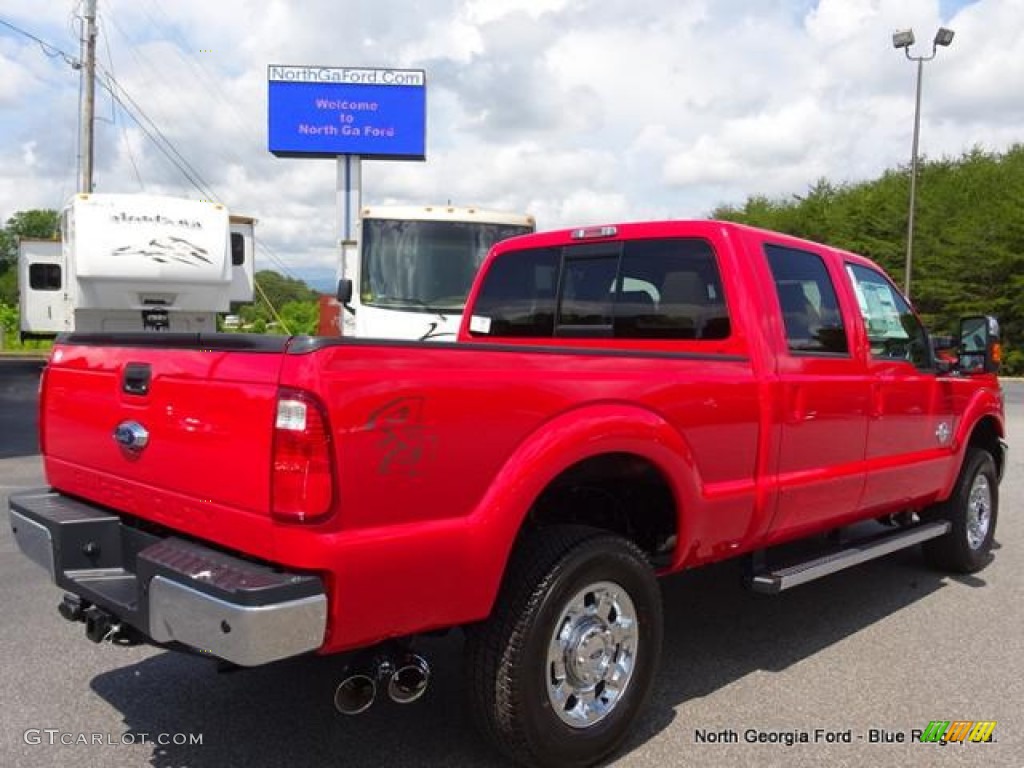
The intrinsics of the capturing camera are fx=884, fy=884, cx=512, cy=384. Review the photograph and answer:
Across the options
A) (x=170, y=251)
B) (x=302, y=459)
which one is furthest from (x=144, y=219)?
(x=302, y=459)

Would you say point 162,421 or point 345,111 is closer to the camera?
point 162,421

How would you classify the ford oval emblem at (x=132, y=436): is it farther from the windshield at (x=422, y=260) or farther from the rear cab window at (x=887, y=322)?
the windshield at (x=422, y=260)

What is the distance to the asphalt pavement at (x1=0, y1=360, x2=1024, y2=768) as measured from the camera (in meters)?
3.24

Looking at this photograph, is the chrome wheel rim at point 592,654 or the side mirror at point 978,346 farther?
the side mirror at point 978,346

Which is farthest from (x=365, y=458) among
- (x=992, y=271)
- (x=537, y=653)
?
(x=992, y=271)

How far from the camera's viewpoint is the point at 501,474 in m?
2.76

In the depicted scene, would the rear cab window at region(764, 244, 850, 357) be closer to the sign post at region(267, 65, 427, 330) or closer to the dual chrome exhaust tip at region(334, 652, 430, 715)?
the dual chrome exhaust tip at region(334, 652, 430, 715)

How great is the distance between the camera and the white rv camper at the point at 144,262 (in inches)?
548

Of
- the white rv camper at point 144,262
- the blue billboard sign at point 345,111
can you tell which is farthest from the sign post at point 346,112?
the white rv camper at point 144,262

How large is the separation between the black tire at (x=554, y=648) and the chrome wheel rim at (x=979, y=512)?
3524 mm

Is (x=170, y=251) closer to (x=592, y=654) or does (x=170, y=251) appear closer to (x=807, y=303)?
(x=807, y=303)

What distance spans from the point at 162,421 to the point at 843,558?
3196 mm

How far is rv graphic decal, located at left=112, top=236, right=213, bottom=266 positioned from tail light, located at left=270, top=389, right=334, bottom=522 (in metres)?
12.9

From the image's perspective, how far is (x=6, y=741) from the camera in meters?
3.23
